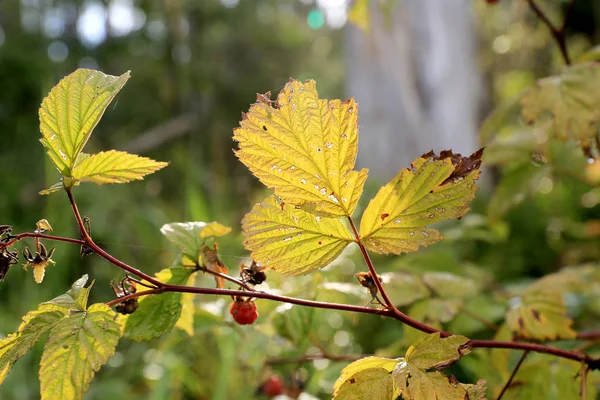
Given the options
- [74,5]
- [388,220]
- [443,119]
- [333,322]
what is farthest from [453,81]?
[388,220]

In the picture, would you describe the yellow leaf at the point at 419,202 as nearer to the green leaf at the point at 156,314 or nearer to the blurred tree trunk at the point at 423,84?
the green leaf at the point at 156,314

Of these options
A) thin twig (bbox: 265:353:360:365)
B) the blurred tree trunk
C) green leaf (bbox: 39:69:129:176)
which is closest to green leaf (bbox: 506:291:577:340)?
thin twig (bbox: 265:353:360:365)

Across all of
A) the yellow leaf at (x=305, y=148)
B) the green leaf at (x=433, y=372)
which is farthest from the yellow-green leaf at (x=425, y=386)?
the yellow leaf at (x=305, y=148)

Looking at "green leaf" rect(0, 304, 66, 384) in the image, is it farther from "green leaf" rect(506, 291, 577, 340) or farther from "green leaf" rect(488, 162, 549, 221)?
"green leaf" rect(488, 162, 549, 221)

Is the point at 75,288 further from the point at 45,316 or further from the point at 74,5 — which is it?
the point at 74,5

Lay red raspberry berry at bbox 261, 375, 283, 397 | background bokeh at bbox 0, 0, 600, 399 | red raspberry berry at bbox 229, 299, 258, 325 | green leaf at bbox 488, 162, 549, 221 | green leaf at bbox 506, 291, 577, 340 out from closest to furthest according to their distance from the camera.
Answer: red raspberry berry at bbox 229, 299, 258, 325 < green leaf at bbox 506, 291, 577, 340 < red raspberry berry at bbox 261, 375, 283, 397 < green leaf at bbox 488, 162, 549, 221 < background bokeh at bbox 0, 0, 600, 399

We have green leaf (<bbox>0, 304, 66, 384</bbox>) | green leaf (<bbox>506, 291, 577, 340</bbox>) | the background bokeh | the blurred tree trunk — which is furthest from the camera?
the blurred tree trunk
